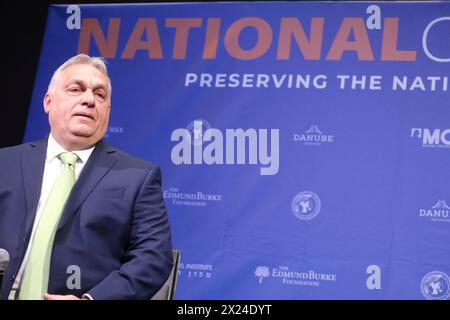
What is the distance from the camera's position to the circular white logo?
416 cm

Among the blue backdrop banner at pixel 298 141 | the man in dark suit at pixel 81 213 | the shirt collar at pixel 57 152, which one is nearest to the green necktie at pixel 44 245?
the man in dark suit at pixel 81 213

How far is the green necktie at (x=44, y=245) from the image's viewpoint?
211 cm

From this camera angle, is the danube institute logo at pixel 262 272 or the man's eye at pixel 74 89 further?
the danube institute logo at pixel 262 272

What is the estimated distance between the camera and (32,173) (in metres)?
2.24

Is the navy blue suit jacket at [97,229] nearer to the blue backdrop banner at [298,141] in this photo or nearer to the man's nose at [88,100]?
the man's nose at [88,100]

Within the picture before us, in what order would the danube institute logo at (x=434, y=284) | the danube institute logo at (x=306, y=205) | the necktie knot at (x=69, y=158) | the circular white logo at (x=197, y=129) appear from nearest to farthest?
the necktie knot at (x=69, y=158), the danube institute logo at (x=434, y=284), the danube institute logo at (x=306, y=205), the circular white logo at (x=197, y=129)

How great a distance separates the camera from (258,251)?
4016 millimetres

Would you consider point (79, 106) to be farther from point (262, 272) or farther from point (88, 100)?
point (262, 272)

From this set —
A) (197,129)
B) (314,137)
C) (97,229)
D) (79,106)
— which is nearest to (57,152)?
(79,106)

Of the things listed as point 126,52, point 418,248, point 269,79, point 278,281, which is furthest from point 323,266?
point 126,52

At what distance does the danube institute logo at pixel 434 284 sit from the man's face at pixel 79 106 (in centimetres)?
227

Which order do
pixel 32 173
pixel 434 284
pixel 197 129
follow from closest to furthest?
pixel 32 173 → pixel 434 284 → pixel 197 129

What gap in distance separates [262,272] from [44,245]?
2.06 metres
